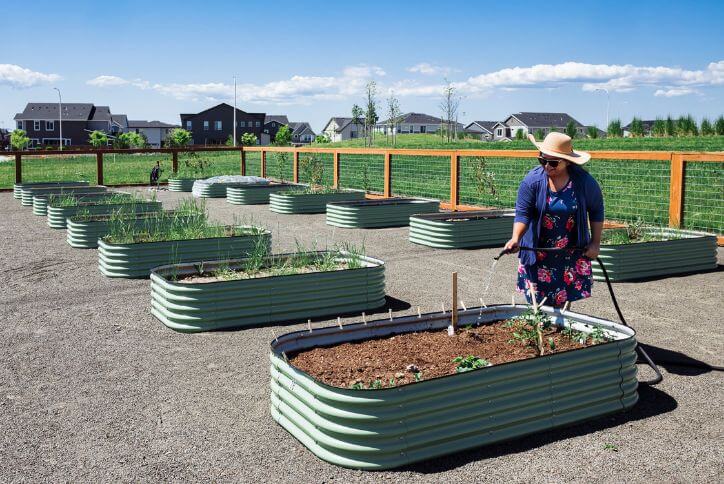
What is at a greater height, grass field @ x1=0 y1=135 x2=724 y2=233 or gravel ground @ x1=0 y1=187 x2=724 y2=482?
grass field @ x1=0 y1=135 x2=724 y2=233

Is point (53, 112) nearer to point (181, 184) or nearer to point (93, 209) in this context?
point (181, 184)

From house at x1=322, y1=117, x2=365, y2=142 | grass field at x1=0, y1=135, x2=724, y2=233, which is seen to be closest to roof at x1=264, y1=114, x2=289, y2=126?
house at x1=322, y1=117, x2=365, y2=142

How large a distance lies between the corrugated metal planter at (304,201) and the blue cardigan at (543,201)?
12.4 metres

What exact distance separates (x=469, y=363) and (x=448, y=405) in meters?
0.75

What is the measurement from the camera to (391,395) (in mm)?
4137

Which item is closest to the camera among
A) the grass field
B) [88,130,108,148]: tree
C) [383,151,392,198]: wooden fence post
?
the grass field

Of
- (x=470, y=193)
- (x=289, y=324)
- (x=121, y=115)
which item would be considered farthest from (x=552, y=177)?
(x=121, y=115)

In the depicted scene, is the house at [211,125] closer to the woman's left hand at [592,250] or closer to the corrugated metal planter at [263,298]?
the corrugated metal planter at [263,298]

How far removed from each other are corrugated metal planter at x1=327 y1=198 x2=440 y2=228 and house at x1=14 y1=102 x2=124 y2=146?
117m

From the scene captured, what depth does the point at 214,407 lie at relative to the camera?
5.17 metres

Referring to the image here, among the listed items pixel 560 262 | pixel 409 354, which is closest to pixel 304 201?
pixel 560 262

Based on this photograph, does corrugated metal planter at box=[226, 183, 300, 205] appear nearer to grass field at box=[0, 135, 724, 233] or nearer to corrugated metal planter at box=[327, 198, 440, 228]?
grass field at box=[0, 135, 724, 233]

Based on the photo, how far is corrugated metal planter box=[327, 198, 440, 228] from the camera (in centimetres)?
1510

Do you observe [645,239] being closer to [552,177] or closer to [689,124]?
[552,177]
